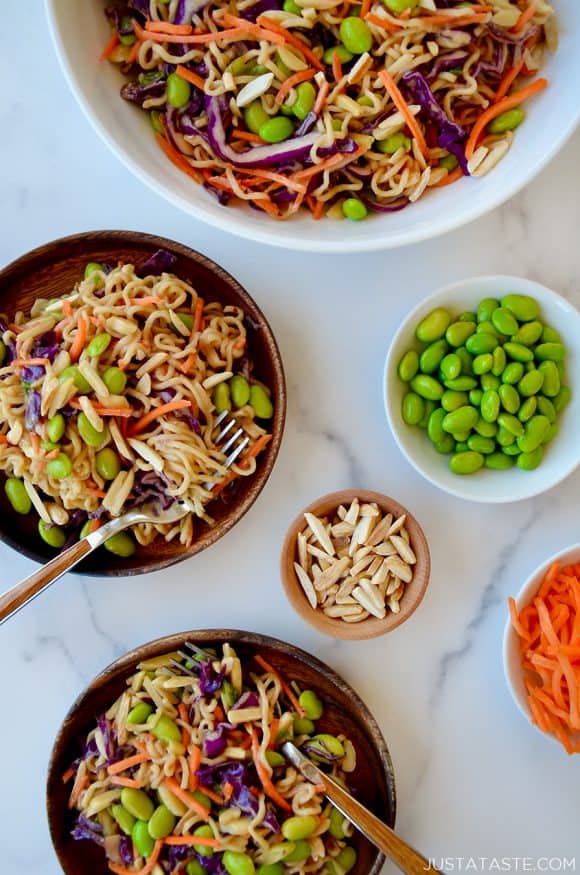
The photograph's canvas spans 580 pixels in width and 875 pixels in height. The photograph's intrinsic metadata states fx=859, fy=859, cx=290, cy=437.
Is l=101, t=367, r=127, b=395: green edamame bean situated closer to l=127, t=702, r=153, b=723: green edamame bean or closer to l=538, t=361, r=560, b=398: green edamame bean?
l=127, t=702, r=153, b=723: green edamame bean

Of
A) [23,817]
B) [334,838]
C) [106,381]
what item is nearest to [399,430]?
[106,381]

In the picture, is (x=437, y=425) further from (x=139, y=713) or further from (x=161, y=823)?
(x=161, y=823)

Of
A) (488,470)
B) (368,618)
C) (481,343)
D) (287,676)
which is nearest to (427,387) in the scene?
(481,343)

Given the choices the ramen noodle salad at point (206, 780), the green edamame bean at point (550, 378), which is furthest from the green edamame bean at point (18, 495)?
the green edamame bean at point (550, 378)

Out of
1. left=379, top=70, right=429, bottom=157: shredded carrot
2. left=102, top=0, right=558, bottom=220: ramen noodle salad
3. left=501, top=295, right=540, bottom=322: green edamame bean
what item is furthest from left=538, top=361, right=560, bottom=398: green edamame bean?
left=379, top=70, right=429, bottom=157: shredded carrot

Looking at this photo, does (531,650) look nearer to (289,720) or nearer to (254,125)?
(289,720)

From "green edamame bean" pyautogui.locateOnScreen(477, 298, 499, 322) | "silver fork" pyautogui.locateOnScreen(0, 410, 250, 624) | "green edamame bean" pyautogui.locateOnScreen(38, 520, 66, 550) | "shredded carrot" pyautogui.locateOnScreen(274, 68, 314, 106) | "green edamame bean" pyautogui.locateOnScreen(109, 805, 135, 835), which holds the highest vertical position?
"shredded carrot" pyautogui.locateOnScreen(274, 68, 314, 106)
